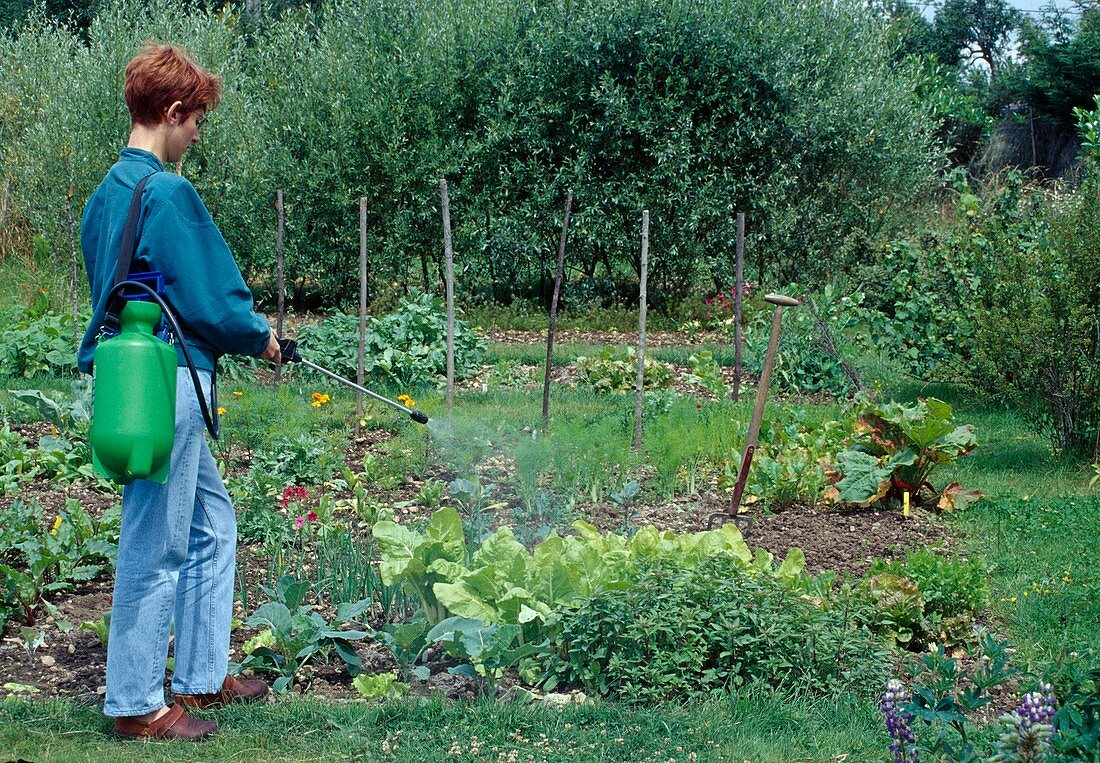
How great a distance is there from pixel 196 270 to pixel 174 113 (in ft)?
1.53

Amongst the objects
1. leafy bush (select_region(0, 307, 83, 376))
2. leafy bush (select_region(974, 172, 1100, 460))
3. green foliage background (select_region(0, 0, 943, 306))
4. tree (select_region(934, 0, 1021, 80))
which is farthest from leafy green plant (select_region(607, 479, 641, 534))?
tree (select_region(934, 0, 1021, 80))

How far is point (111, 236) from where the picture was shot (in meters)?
2.95

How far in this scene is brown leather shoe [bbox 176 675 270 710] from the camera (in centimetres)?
323

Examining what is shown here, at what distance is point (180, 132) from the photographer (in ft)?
10.1

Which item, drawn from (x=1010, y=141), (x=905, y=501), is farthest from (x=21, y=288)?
Answer: (x=1010, y=141)

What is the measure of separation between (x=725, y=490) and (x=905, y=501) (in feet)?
3.14

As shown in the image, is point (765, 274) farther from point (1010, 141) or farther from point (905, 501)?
point (1010, 141)

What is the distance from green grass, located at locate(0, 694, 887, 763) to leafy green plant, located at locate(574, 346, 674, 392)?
19.2 ft

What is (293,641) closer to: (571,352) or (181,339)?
(181,339)

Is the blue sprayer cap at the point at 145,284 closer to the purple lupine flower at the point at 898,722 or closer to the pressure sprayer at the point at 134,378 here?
the pressure sprayer at the point at 134,378

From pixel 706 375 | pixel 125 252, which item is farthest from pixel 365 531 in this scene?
pixel 706 375

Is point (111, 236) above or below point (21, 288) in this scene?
above

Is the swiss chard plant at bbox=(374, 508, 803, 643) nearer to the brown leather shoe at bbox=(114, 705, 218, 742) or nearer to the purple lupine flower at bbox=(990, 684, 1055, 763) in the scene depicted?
the brown leather shoe at bbox=(114, 705, 218, 742)

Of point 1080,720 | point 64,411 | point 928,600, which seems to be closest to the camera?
point 1080,720
